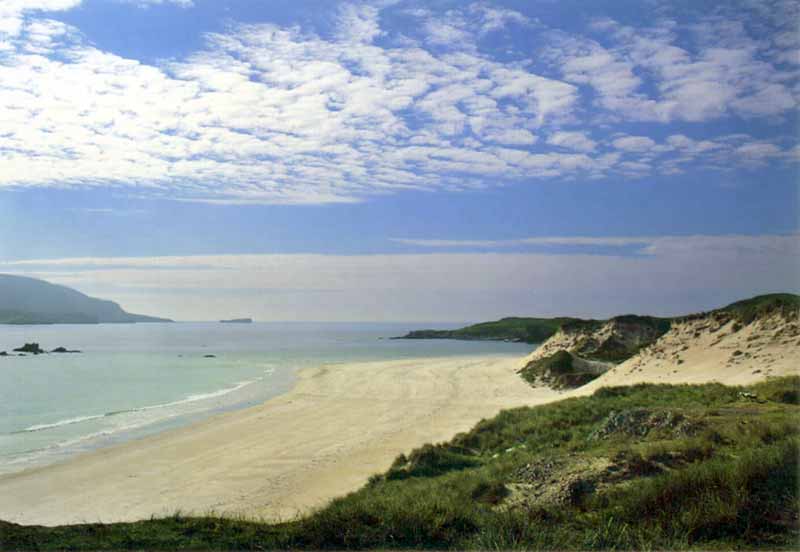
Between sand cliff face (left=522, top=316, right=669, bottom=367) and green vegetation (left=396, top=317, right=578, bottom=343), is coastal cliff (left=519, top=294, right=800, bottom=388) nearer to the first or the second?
sand cliff face (left=522, top=316, right=669, bottom=367)

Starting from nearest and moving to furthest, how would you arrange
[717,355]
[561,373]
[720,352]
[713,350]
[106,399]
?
[717,355], [720,352], [713,350], [106,399], [561,373]

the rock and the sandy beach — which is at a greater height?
the rock

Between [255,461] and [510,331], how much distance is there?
14704 centimetres

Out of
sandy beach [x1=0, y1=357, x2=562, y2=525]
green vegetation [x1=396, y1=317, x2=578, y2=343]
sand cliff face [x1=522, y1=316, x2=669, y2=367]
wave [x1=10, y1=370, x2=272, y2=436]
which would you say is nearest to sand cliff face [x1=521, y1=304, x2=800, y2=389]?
sandy beach [x1=0, y1=357, x2=562, y2=525]

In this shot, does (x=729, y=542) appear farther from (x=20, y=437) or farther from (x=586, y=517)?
(x=20, y=437)

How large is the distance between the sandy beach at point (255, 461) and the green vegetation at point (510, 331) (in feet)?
347

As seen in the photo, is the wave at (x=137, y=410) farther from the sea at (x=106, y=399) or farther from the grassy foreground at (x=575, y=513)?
the grassy foreground at (x=575, y=513)

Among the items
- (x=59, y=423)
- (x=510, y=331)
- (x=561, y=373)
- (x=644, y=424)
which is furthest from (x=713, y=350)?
(x=510, y=331)

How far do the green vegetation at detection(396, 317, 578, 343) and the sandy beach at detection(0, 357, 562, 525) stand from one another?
10591 centimetres

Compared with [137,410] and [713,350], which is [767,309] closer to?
[713,350]

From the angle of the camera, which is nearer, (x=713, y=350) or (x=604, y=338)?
(x=713, y=350)

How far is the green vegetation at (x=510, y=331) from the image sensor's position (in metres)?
142

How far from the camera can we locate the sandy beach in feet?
46.7

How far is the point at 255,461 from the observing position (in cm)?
1891
